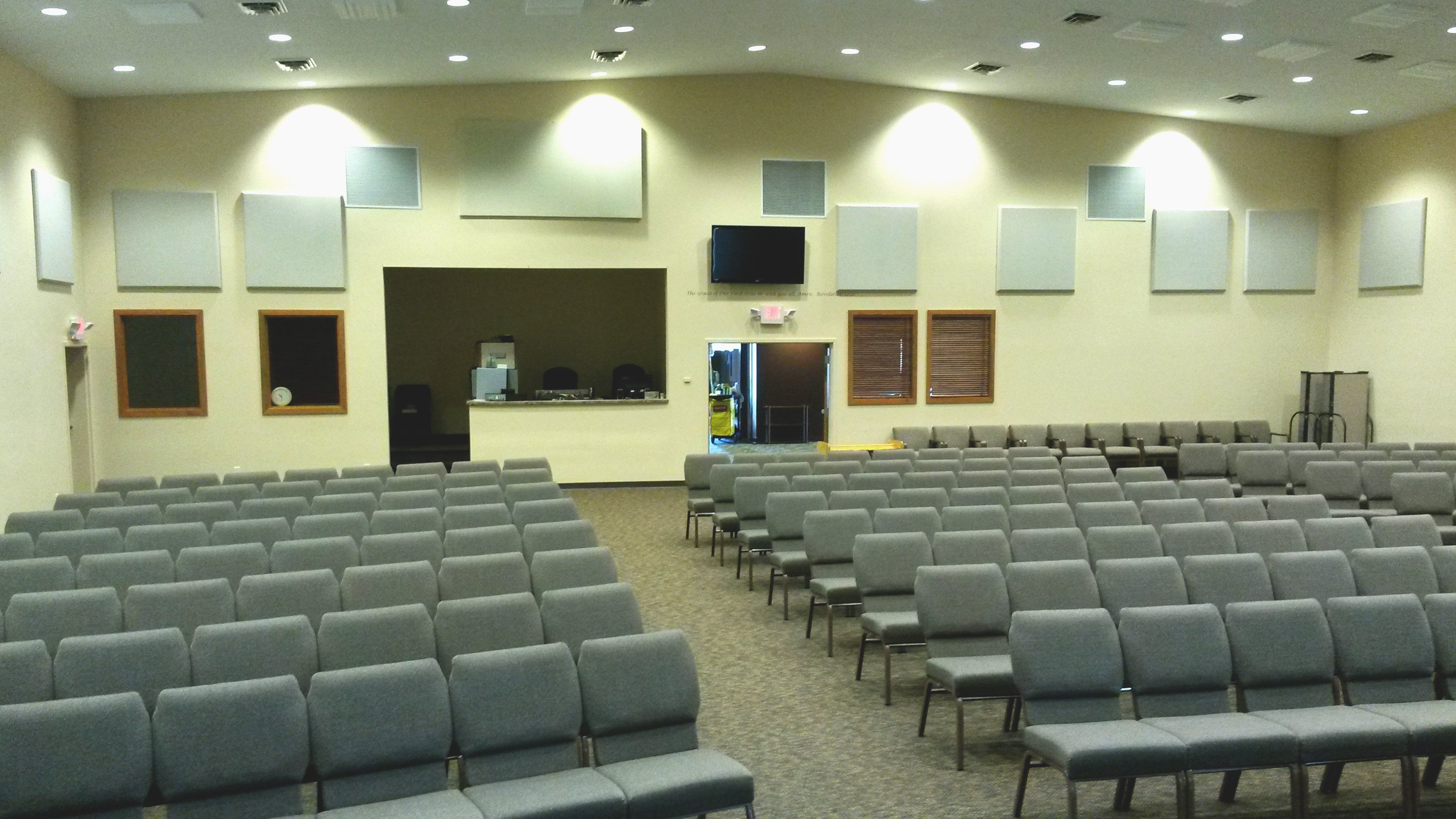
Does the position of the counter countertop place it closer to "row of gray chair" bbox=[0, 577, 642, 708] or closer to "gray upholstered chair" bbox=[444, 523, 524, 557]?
"gray upholstered chair" bbox=[444, 523, 524, 557]

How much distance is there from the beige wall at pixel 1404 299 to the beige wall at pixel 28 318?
685 inches

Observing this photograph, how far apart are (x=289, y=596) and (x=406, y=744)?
1.72 metres

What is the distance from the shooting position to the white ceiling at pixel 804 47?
10.2 metres

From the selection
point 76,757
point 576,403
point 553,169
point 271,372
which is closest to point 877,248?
point 553,169

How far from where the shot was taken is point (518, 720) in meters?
3.99

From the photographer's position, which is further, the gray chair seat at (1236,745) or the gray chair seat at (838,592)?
the gray chair seat at (838,592)

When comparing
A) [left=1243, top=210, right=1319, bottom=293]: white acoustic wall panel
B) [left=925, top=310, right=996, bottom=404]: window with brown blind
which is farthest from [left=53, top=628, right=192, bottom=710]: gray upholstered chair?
[left=1243, top=210, right=1319, bottom=293]: white acoustic wall panel

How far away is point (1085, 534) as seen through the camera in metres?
7.22

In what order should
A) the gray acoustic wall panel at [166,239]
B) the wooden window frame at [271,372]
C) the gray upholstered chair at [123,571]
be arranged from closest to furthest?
1. the gray upholstered chair at [123,571]
2. the gray acoustic wall panel at [166,239]
3. the wooden window frame at [271,372]

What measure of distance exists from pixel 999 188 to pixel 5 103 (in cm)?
1223

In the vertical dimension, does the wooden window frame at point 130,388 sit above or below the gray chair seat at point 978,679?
above

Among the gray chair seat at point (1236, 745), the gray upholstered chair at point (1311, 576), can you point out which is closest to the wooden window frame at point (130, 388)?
the gray upholstered chair at point (1311, 576)

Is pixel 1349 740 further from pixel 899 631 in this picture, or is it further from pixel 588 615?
pixel 588 615

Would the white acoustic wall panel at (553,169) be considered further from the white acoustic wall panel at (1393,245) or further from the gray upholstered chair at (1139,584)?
the white acoustic wall panel at (1393,245)
